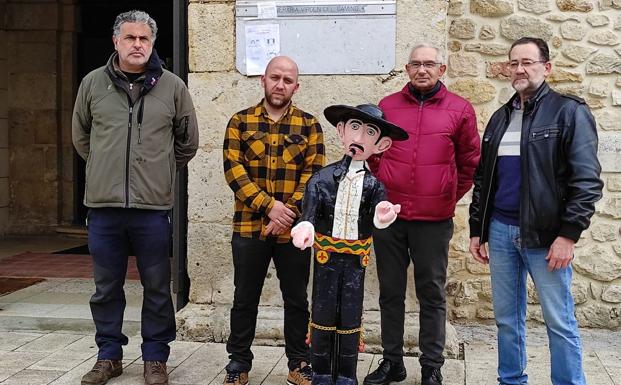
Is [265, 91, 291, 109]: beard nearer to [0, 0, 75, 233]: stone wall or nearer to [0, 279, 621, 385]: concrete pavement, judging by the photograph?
[0, 279, 621, 385]: concrete pavement

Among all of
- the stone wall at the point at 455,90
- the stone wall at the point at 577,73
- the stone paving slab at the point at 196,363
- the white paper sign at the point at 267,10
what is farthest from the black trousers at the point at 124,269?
the stone wall at the point at 577,73

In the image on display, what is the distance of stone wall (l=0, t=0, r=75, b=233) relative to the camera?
954cm

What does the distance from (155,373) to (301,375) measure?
79 cm

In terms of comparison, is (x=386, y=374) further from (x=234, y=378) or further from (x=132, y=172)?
(x=132, y=172)

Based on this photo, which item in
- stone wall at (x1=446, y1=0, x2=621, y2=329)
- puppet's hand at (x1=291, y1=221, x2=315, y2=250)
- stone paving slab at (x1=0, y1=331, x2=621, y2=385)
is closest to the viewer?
puppet's hand at (x1=291, y1=221, x2=315, y2=250)

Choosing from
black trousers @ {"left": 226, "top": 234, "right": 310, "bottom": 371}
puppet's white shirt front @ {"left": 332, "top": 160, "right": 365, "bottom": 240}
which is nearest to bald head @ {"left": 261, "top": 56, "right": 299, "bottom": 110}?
puppet's white shirt front @ {"left": 332, "top": 160, "right": 365, "bottom": 240}

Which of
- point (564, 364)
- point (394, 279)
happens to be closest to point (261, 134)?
point (394, 279)

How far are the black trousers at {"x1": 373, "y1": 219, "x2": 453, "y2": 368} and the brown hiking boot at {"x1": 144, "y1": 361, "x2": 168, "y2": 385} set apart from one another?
4.03 feet

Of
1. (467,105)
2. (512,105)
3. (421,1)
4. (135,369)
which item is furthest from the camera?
(421,1)

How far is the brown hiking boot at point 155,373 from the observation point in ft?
13.4

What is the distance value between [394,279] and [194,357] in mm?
1392

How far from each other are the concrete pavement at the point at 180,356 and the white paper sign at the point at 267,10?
7.01 ft

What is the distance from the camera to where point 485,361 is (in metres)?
4.66

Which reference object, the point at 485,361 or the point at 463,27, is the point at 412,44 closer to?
the point at 463,27
